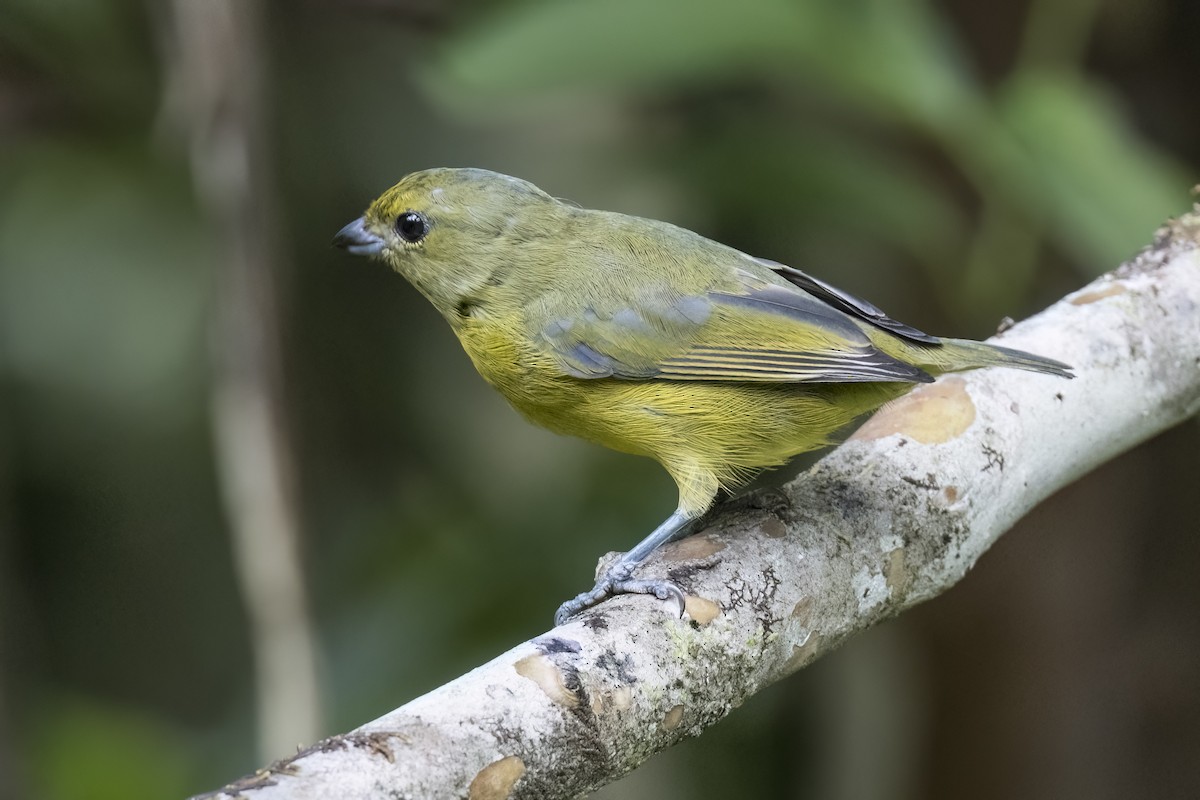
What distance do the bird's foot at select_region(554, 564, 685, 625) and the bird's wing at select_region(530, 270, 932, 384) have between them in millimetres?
509

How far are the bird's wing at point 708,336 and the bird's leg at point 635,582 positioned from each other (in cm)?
34

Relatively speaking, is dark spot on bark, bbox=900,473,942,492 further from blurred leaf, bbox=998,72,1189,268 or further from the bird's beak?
the bird's beak

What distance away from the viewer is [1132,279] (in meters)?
3.28

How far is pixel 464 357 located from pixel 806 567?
2.53 meters

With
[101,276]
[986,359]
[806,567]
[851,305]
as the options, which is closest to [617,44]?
[851,305]

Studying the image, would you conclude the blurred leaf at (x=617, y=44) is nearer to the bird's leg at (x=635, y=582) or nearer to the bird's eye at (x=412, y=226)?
the bird's eye at (x=412, y=226)

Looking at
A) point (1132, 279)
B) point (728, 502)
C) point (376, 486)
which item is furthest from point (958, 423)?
point (376, 486)

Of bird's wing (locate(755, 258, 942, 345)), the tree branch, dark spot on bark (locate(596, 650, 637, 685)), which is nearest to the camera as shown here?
the tree branch

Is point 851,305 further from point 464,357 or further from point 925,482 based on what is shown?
point 464,357

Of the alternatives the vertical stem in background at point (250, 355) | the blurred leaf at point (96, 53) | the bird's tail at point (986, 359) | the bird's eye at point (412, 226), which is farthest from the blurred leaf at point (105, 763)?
the bird's tail at point (986, 359)

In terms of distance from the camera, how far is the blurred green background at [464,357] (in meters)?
3.76

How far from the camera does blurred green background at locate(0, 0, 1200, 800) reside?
3764 millimetres

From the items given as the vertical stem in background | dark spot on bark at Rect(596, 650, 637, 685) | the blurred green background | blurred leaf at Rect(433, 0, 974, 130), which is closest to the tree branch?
dark spot on bark at Rect(596, 650, 637, 685)

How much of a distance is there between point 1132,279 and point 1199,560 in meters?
2.13
